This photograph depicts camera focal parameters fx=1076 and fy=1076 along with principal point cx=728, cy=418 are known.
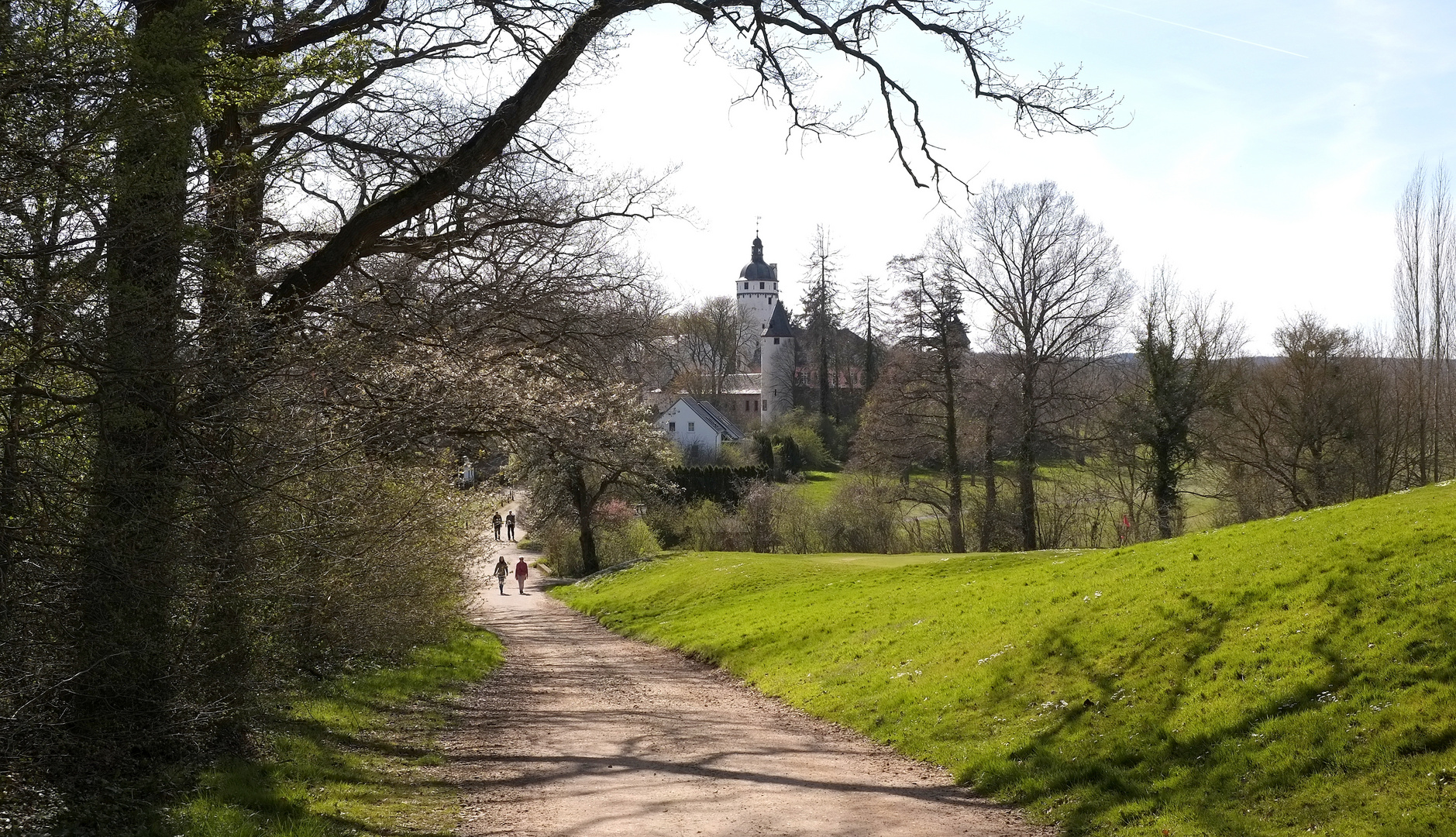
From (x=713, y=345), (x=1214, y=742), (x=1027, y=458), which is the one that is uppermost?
(x=713, y=345)

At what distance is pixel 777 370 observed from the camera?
8231 cm

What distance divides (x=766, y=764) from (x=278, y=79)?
740 centimetres

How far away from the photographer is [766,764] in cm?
1034

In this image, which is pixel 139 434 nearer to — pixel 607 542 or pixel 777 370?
pixel 607 542

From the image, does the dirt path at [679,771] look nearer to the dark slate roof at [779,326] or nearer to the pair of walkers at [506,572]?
the pair of walkers at [506,572]

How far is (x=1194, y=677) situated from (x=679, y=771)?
15.6 feet

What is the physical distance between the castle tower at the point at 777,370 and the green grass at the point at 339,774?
59.8 meters

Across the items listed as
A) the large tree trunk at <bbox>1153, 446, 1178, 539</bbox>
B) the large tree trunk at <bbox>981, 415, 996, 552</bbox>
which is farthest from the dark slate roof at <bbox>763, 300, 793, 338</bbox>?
the large tree trunk at <bbox>1153, 446, 1178, 539</bbox>

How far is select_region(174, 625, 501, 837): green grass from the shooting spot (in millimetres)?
7117

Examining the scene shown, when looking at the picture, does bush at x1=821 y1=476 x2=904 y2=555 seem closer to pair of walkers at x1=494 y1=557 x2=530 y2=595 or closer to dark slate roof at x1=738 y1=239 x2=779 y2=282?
pair of walkers at x1=494 y1=557 x2=530 y2=595

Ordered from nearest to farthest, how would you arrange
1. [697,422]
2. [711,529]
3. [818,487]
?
[711,529], [818,487], [697,422]

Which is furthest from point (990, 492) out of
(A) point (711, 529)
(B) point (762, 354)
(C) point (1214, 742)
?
(B) point (762, 354)

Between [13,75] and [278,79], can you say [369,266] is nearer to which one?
[278,79]

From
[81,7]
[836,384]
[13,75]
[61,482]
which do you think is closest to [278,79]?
[81,7]
